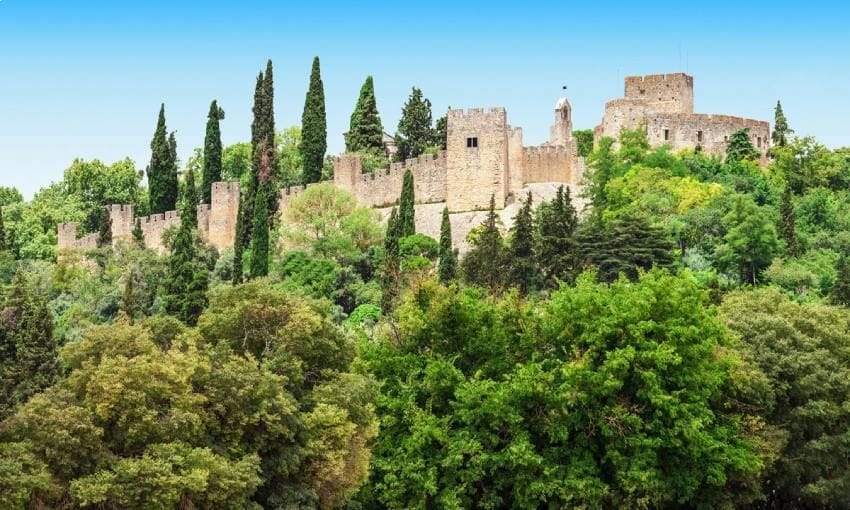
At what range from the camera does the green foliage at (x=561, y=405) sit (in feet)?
121

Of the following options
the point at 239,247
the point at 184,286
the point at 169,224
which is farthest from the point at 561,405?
the point at 169,224

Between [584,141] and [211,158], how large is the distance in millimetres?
17006

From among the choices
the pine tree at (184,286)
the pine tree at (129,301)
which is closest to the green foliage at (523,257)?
the pine tree at (184,286)

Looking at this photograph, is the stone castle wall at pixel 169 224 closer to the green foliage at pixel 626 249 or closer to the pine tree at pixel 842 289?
the green foliage at pixel 626 249

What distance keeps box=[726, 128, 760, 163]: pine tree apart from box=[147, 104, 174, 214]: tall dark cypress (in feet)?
81.8

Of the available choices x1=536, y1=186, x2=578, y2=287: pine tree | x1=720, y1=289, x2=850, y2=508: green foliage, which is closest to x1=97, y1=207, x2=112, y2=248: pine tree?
x1=536, y1=186, x2=578, y2=287: pine tree

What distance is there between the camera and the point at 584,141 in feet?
242

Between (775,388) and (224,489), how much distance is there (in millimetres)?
16136

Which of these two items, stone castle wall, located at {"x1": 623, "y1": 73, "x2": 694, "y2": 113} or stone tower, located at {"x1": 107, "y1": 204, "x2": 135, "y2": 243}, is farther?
stone tower, located at {"x1": 107, "y1": 204, "x2": 135, "y2": 243}

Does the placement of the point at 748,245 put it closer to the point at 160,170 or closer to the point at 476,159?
the point at 476,159

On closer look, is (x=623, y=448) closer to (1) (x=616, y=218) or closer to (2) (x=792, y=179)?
(1) (x=616, y=218)

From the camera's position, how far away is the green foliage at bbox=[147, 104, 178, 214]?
73.1 metres

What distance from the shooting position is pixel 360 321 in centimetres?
5419

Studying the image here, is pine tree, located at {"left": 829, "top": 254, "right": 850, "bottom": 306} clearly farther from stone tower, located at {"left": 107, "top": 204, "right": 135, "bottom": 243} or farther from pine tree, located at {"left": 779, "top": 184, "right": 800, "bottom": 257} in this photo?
stone tower, located at {"left": 107, "top": 204, "right": 135, "bottom": 243}
